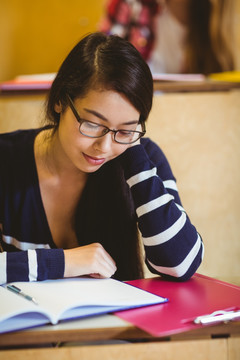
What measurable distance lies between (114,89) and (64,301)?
0.47 m

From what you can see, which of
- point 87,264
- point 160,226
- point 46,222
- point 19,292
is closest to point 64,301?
point 19,292

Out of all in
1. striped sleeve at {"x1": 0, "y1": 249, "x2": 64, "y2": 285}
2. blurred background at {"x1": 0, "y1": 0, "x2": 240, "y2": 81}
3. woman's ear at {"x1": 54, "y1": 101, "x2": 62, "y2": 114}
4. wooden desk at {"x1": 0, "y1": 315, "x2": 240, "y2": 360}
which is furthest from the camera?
blurred background at {"x1": 0, "y1": 0, "x2": 240, "y2": 81}

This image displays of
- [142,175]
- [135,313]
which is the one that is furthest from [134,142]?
[135,313]

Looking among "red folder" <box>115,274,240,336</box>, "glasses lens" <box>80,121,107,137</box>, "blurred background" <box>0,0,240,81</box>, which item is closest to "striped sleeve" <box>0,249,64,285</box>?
"red folder" <box>115,274,240,336</box>

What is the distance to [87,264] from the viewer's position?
1024mm

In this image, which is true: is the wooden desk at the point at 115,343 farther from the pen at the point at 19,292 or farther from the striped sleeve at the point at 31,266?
the striped sleeve at the point at 31,266

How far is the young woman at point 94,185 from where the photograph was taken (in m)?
1.07

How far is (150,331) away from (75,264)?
12.4 inches

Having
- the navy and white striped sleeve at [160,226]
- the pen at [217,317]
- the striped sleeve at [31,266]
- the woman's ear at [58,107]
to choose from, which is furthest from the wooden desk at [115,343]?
the woman's ear at [58,107]

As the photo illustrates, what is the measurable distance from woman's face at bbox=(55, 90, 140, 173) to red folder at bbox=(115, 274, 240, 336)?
30 centimetres

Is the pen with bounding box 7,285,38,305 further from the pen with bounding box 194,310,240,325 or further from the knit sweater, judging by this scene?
the pen with bounding box 194,310,240,325

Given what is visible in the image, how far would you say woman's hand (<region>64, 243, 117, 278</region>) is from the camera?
102 cm

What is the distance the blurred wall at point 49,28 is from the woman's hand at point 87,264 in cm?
306

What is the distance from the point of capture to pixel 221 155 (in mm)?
1749
